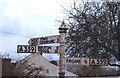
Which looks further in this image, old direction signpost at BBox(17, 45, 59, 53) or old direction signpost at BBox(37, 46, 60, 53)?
old direction signpost at BBox(37, 46, 60, 53)

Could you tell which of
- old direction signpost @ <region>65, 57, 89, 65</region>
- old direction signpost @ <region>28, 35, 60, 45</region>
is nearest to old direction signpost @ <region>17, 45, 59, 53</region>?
old direction signpost @ <region>28, 35, 60, 45</region>

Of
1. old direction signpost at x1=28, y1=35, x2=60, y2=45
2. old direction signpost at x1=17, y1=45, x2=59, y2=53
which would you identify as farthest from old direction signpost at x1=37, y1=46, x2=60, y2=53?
old direction signpost at x1=28, y1=35, x2=60, y2=45

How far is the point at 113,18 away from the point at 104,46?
1961mm

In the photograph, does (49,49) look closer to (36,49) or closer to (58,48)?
(58,48)

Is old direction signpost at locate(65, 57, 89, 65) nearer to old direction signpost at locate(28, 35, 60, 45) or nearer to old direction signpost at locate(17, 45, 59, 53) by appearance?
old direction signpost at locate(17, 45, 59, 53)

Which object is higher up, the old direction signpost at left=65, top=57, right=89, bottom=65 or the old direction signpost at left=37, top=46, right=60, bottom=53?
the old direction signpost at left=37, top=46, right=60, bottom=53

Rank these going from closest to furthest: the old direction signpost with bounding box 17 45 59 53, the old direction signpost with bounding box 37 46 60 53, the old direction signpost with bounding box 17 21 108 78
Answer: the old direction signpost with bounding box 17 45 59 53
the old direction signpost with bounding box 17 21 108 78
the old direction signpost with bounding box 37 46 60 53

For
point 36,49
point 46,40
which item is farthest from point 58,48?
point 36,49

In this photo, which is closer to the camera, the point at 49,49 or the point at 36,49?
the point at 36,49

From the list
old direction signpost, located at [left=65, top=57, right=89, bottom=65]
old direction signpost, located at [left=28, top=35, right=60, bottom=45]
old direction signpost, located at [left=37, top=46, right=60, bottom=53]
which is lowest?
old direction signpost, located at [left=65, top=57, right=89, bottom=65]

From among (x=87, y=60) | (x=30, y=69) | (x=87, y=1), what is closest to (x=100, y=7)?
(x=87, y=1)

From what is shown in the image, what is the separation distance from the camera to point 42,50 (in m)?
10.0

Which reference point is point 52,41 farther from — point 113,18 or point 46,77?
point 113,18

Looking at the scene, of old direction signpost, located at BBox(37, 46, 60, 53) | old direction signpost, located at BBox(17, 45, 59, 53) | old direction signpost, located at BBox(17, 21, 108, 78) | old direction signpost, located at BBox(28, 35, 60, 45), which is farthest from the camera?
old direction signpost, located at BBox(28, 35, 60, 45)
